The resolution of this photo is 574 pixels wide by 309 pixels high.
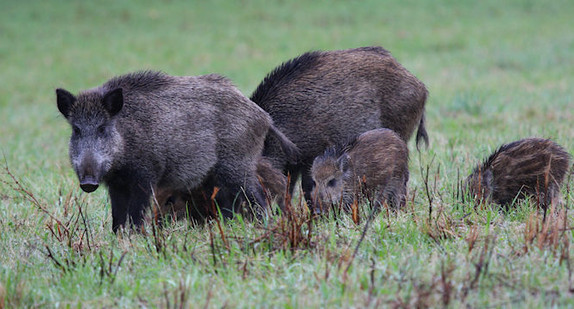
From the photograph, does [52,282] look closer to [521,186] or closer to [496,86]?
[521,186]

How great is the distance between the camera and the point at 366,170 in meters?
5.92

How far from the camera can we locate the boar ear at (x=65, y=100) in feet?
16.7

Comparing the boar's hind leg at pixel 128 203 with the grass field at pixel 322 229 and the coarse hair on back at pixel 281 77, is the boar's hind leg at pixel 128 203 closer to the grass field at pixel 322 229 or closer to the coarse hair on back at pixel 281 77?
the grass field at pixel 322 229

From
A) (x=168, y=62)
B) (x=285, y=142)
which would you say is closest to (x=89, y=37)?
(x=168, y=62)


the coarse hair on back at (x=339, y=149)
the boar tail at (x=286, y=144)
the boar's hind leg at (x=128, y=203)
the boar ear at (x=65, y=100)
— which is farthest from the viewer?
the boar tail at (x=286, y=144)

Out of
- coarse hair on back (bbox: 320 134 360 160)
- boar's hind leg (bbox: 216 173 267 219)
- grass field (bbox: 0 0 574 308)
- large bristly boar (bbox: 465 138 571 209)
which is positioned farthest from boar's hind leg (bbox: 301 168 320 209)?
large bristly boar (bbox: 465 138 571 209)

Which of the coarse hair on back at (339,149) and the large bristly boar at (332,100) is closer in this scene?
the coarse hair on back at (339,149)

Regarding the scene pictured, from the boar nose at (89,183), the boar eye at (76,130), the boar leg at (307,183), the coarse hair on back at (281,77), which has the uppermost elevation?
the coarse hair on back at (281,77)

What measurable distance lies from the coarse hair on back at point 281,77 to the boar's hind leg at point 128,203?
157 centimetres

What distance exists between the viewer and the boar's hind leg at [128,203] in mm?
5258

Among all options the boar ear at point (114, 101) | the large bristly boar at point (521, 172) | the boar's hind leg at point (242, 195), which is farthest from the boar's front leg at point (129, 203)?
the large bristly boar at point (521, 172)

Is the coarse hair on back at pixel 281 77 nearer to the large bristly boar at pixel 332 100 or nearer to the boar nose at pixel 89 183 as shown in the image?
the large bristly boar at pixel 332 100

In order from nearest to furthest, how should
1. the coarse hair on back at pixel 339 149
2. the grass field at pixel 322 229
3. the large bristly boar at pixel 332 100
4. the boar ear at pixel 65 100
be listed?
the grass field at pixel 322 229
the boar ear at pixel 65 100
the coarse hair on back at pixel 339 149
the large bristly boar at pixel 332 100

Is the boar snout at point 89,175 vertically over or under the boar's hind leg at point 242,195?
over
